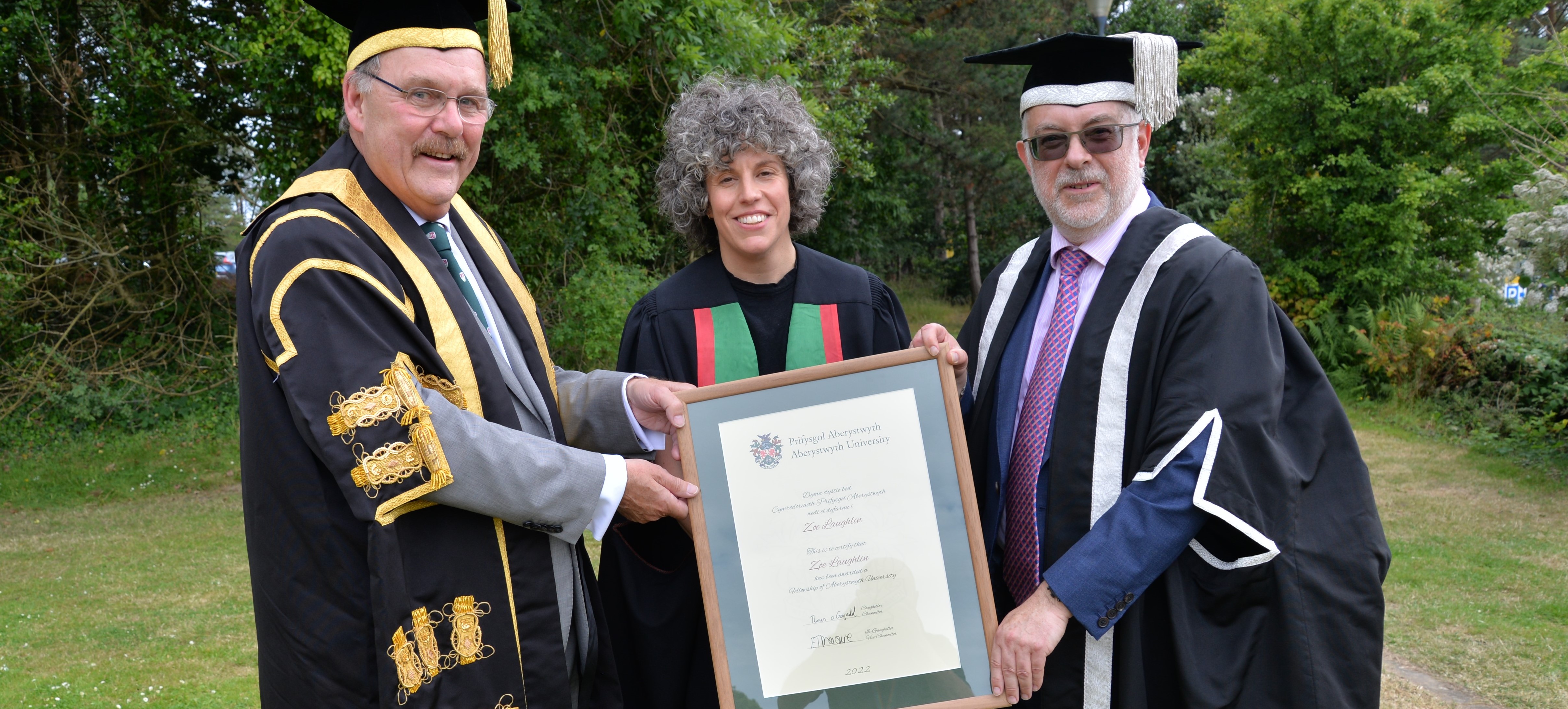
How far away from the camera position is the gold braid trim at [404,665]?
2.18 meters

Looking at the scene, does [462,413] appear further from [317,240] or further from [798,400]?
[798,400]

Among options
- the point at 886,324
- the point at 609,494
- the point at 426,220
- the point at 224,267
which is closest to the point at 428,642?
the point at 609,494

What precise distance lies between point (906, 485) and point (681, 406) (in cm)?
59

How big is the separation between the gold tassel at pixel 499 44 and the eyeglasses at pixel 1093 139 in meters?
1.47

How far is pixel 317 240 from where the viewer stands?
223cm

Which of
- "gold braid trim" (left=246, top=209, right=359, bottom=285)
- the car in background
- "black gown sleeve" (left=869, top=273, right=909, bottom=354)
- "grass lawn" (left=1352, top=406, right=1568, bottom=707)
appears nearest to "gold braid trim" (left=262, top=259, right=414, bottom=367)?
"gold braid trim" (left=246, top=209, right=359, bottom=285)

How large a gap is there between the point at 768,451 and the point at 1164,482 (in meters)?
0.93

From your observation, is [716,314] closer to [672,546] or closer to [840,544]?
[672,546]

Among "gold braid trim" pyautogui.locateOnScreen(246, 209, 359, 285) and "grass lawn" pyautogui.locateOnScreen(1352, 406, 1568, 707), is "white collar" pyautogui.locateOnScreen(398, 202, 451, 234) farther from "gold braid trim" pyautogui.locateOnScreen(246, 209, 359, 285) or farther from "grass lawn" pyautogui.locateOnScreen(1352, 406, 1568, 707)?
"grass lawn" pyautogui.locateOnScreen(1352, 406, 1568, 707)

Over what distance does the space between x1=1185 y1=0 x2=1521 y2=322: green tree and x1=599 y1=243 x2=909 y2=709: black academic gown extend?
14569mm

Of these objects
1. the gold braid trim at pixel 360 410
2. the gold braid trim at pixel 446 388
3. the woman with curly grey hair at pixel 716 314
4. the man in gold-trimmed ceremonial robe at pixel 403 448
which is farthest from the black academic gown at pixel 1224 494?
the gold braid trim at pixel 360 410

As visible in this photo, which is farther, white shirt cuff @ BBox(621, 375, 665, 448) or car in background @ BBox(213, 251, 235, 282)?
car in background @ BBox(213, 251, 235, 282)

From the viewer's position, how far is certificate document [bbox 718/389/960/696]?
8.00ft

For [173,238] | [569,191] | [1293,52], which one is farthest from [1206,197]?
[173,238]
